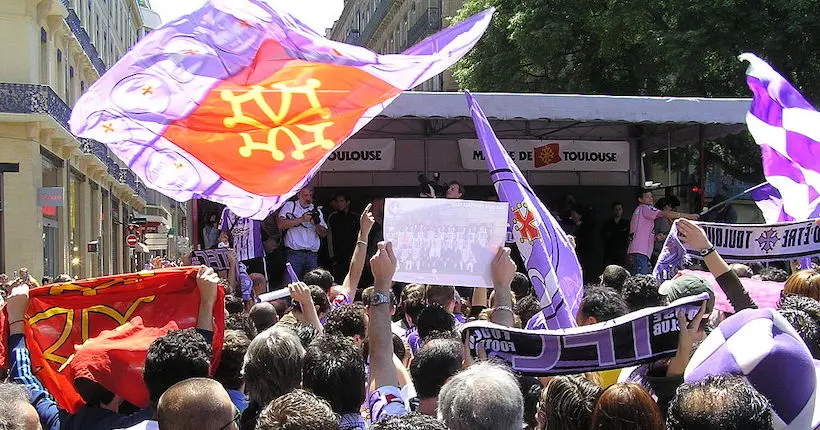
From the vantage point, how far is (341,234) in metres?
12.3

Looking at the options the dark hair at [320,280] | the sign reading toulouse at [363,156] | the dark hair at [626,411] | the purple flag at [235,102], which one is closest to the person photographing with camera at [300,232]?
the sign reading toulouse at [363,156]

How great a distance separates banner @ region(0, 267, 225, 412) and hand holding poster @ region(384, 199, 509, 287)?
114cm

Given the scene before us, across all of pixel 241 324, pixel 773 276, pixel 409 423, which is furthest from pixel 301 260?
pixel 409 423

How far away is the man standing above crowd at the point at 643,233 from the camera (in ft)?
36.8

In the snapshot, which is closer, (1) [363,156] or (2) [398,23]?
(1) [363,156]

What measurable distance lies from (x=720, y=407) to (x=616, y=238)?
11.1 m

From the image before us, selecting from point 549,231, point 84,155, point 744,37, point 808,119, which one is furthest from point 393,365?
point 84,155

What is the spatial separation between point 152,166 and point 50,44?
23.6 meters

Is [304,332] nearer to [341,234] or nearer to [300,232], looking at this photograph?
[300,232]

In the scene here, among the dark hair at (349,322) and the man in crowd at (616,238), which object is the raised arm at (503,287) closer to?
the dark hair at (349,322)

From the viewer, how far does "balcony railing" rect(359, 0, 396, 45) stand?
174 ft

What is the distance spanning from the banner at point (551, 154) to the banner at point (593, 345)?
419 inches

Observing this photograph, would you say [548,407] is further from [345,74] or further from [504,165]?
[345,74]

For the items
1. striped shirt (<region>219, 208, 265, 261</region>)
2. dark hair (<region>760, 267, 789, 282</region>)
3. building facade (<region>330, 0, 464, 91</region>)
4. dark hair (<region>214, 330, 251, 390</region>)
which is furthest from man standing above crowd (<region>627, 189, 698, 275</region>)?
building facade (<region>330, 0, 464, 91</region>)
